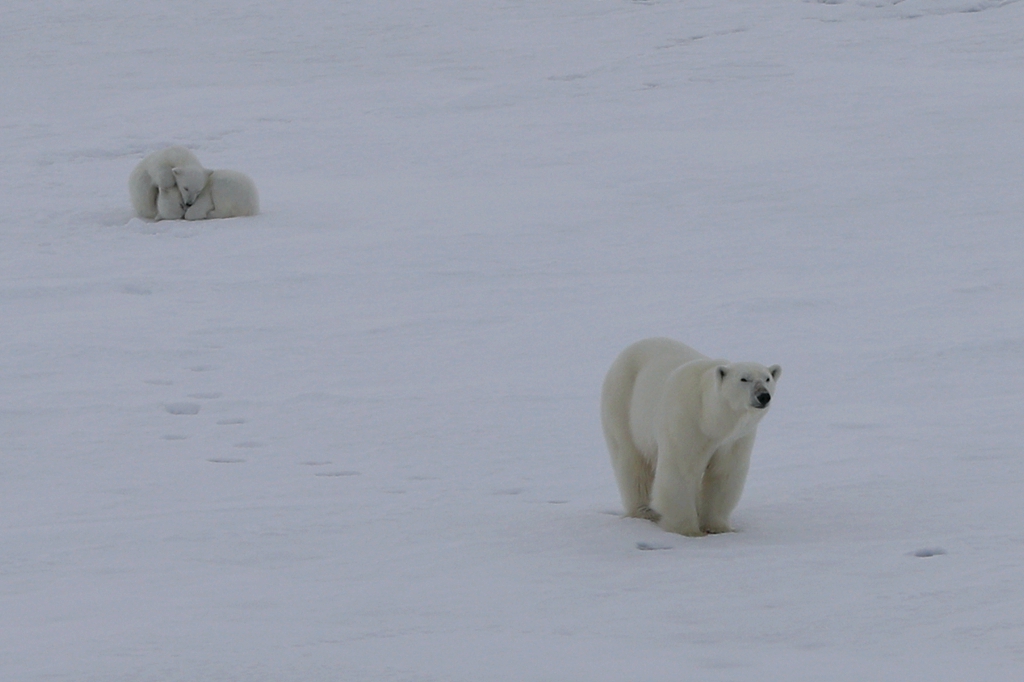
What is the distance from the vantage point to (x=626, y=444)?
4410 mm

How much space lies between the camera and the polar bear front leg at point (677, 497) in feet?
13.6

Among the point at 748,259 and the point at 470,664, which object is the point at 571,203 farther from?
the point at 470,664

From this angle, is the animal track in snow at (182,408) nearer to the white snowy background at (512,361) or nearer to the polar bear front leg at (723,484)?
the white snowy background at (512,361)

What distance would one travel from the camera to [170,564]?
3.83m

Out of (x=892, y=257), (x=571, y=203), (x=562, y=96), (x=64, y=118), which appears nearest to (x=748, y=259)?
(x=892, y=257)

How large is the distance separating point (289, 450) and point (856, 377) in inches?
103

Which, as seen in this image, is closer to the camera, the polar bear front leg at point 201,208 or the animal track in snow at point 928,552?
the animal track in snow at point 928,552

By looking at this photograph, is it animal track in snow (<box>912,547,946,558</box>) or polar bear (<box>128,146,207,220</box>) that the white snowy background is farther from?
polar bear (<box>128,146,207,220</box>)

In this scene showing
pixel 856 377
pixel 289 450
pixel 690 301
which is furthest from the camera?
pixel 690 301

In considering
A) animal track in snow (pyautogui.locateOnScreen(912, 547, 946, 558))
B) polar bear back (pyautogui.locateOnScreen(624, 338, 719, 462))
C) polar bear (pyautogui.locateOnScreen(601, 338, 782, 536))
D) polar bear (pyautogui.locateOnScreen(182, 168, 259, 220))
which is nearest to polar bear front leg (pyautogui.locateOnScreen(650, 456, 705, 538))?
polar bear (pyautogui.locateOnScreen(601, 338, 782, 536))

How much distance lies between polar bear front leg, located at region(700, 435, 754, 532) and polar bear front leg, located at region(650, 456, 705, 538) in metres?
0.06

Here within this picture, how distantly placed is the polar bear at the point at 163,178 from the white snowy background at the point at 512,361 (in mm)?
353

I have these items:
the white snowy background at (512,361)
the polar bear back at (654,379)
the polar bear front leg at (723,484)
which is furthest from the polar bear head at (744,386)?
the white snowy background at (512,361)

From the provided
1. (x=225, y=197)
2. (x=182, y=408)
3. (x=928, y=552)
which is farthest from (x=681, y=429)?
(x=225, y=197)
